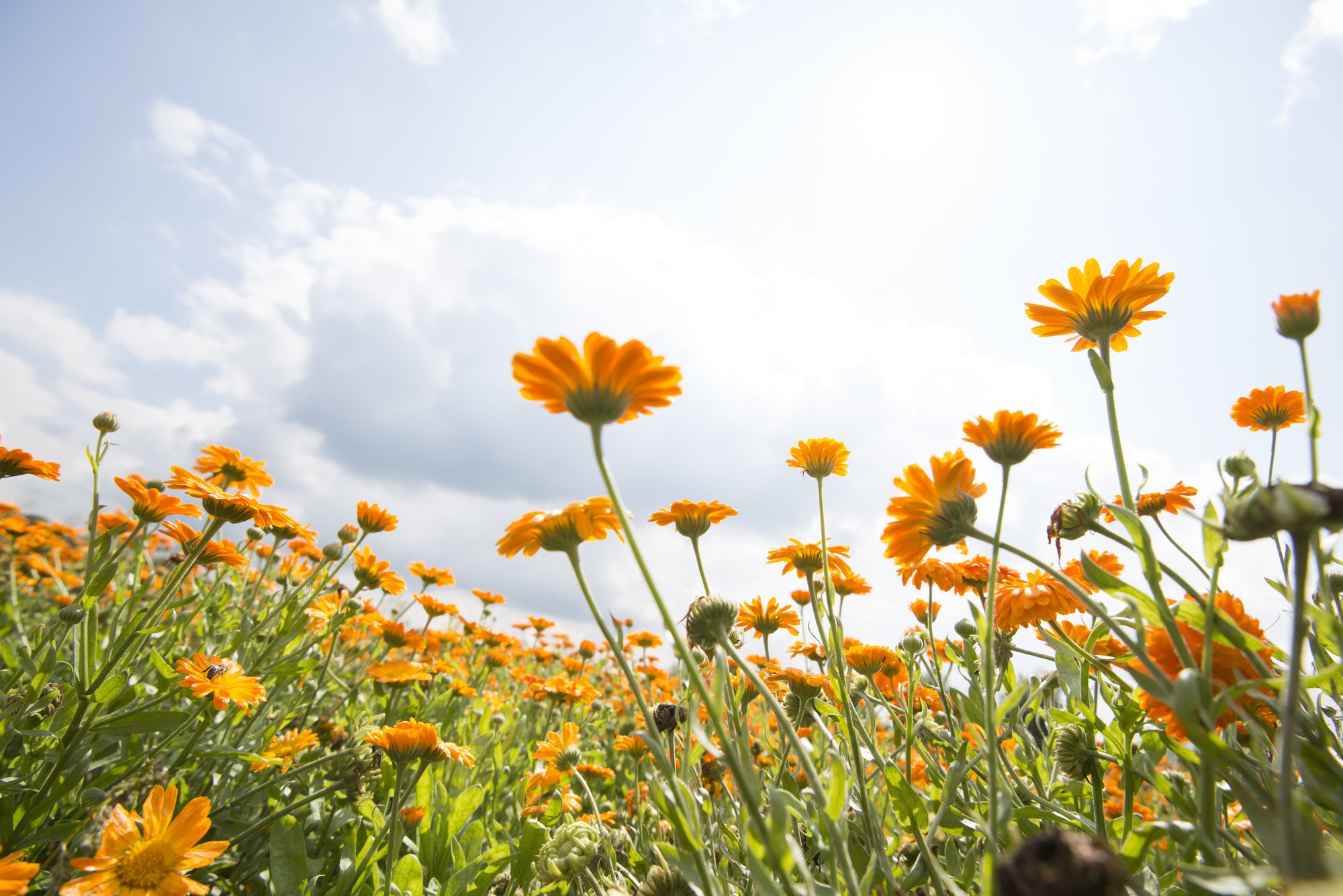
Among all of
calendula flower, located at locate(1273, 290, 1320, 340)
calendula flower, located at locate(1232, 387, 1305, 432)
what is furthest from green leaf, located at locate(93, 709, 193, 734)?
calendula flower, located at locate(1232, 387, 1305, 432)

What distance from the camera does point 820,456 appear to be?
75.3 inches

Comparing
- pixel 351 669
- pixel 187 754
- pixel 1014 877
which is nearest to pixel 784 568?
pixel 1014 877

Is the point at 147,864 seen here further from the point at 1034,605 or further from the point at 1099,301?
the point at 1099,301

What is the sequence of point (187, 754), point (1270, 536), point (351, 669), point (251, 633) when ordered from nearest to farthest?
1. point (1270, 536)
2. point (187, 754)
3. point (251, 633)
4. point (351, 669)

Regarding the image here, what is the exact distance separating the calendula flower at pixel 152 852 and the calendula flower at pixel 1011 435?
194 cm

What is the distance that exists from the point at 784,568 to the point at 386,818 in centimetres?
171

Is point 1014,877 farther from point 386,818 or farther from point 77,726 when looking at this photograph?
point 77,726

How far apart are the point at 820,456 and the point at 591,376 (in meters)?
1.11

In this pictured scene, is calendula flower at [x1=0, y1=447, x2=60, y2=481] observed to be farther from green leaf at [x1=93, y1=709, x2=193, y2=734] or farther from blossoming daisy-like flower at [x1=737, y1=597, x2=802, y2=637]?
blossoming daisy-like flower at [x1=737, y1=597, x2=802, y2=637]

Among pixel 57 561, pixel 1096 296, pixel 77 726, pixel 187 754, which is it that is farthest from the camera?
pixel 57 561

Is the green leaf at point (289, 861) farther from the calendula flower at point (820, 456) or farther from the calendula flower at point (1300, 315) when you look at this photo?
the calendula flower at point (1300, 315)

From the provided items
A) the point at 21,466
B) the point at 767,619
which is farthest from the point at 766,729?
the point at 21,466

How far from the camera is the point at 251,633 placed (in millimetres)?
2545

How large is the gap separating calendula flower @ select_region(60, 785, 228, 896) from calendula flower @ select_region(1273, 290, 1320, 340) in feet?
8.76
